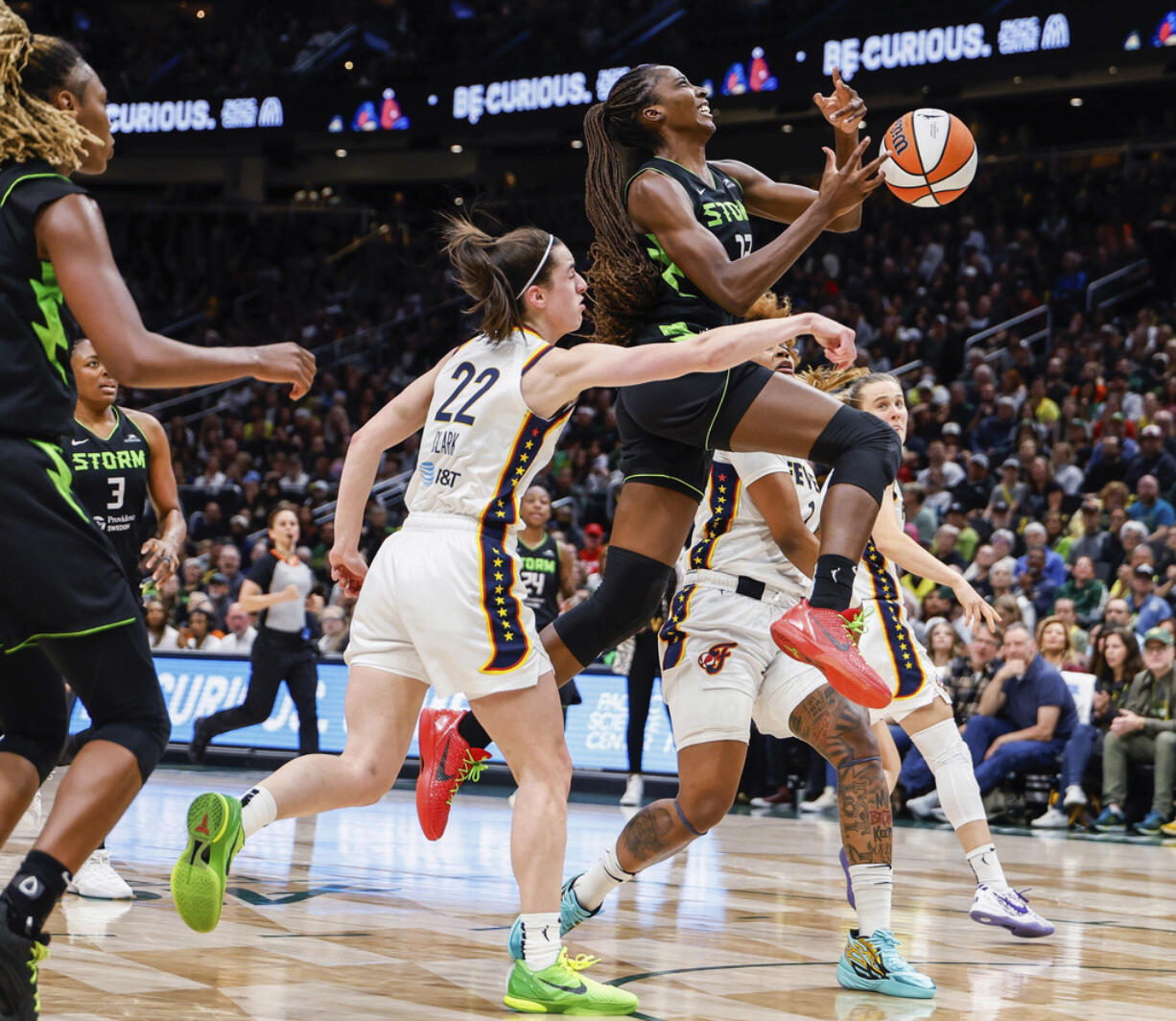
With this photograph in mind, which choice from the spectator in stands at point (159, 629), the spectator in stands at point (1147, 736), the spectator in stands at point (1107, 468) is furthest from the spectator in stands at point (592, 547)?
the spectator in stands at point (1147, 736)

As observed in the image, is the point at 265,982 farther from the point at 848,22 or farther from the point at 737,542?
the point at 848,22

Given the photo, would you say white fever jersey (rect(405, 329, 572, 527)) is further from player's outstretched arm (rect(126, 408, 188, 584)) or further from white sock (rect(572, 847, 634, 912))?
player's outstretched arm (rect(126, 408, 188, 584))

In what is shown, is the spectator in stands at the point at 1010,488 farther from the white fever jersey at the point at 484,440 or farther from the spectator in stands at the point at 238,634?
the white fever jersey at the point at 484,440

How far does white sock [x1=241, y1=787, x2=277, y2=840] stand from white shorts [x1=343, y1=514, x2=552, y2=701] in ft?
1.41

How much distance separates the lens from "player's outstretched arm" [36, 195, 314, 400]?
10.0ft

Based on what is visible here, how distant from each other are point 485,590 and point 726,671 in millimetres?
1041

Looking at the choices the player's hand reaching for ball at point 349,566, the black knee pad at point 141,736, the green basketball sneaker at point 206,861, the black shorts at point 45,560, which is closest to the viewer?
the black shorts at point 45,560

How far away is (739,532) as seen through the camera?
16.1 feet

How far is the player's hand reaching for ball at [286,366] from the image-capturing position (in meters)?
3.18

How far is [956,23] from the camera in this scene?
20.5 m

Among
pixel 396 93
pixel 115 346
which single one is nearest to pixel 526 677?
pixel 115 346

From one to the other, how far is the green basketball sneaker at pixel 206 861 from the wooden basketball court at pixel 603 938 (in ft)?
0.68

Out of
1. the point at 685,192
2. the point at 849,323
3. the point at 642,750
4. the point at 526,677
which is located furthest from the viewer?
the point at 849,323

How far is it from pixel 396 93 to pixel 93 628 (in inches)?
972
